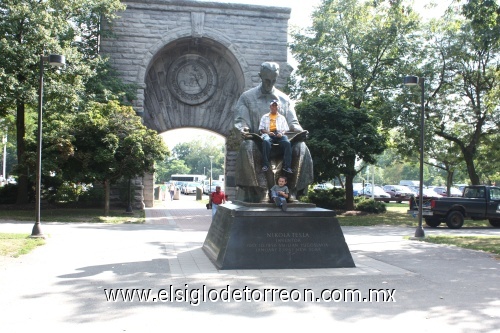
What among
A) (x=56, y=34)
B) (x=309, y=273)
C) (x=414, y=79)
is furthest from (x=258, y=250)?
(x=56, y=34)

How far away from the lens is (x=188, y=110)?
27359 millimetres

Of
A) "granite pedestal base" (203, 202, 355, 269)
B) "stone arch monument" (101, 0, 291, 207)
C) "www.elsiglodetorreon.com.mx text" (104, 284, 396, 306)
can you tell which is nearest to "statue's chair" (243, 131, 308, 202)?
"granite pedestal base" (203, 202, 355, 269)

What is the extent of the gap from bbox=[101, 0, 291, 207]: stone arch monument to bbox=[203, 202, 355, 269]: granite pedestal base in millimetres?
15965

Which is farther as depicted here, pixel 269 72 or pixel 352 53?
pixel 352 53

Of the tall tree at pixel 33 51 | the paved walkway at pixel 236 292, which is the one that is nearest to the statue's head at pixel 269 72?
the paved walkway at pixel 236 292

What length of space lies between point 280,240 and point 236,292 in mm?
1851

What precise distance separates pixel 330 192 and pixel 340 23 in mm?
8279

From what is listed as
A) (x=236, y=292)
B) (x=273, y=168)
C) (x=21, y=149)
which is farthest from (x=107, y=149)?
(x=236, y=292)

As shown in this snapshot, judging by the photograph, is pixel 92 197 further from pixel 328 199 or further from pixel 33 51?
pixel 328 199

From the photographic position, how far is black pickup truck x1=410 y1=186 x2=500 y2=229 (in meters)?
19.1

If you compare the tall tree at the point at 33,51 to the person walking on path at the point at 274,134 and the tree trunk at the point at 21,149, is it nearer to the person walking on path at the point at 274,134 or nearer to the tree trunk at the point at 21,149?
the tree trunk at the point at 21,149

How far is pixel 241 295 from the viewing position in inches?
253

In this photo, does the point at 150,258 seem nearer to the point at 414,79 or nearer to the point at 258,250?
the point at 258,250

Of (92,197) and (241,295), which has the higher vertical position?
(92,197)
